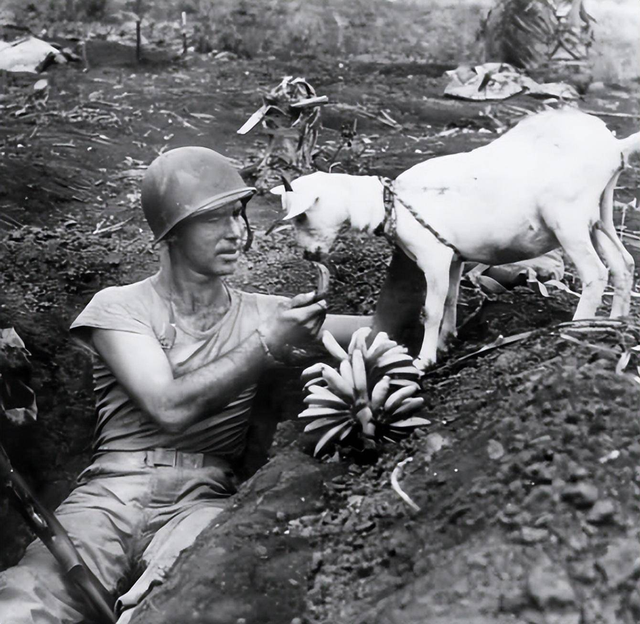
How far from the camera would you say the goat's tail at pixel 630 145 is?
3.04m

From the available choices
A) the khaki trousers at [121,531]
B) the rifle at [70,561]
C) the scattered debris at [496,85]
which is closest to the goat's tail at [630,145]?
the scattered debris at [496,85]

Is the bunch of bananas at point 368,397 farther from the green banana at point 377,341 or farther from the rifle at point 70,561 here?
the rifle at point 70,561

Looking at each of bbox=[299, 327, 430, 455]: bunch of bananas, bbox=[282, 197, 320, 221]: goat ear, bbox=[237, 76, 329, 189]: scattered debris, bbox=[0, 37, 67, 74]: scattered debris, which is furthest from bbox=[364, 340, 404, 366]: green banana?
bbox=[0, 37, 67, 74]: scattered debris

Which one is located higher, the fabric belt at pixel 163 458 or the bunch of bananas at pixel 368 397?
the bunch of bananas at pixel 368 397

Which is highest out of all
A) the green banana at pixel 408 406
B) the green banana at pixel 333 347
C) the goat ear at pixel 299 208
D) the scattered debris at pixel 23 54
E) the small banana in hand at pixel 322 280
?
the scattered debris at pixel 23 54

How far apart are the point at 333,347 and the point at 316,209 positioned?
1.47 ft

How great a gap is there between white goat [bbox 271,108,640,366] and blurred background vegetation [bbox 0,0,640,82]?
1.60 ft

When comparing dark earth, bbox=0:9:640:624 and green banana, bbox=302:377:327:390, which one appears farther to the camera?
green banana, bbox=302:377:327:390

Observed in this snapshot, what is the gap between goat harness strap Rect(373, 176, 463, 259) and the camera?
10.2ft

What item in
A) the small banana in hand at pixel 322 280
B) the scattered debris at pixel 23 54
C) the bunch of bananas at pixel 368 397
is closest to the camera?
the bunch of bananas at pixel 368 397

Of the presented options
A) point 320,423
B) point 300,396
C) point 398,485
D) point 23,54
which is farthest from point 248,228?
point 23,54

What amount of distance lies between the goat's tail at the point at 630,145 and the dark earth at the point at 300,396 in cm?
29

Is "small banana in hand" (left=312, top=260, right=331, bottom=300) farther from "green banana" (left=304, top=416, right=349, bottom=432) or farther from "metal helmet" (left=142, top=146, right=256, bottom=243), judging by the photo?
"green banana" (left=304, top=416, right=349, bottom=432)

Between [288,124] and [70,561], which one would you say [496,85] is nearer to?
[288,124]
